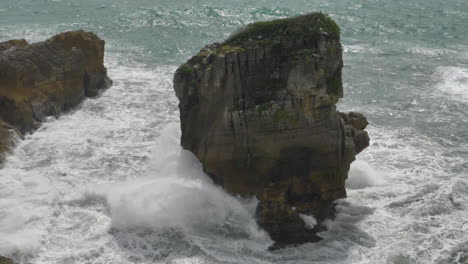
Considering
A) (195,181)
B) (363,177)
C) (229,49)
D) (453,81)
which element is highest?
(229,49)

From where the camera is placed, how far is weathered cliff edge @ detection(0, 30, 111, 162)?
2523cm

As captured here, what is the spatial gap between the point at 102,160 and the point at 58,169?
182cm

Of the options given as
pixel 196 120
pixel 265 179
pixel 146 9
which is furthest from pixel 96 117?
pixel 146 9

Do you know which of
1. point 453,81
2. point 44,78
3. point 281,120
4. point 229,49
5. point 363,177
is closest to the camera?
point 281,120

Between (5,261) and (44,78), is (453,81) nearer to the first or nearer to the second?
(44,78)

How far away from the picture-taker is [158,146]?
23.8m

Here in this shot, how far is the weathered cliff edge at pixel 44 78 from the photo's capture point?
2523 centimetres

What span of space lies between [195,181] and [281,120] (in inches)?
159

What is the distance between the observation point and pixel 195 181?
20.2 meters


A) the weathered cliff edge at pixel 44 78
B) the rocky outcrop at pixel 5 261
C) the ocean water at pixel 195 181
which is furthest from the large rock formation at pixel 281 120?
the weathered cliff edge at pixel 44 78

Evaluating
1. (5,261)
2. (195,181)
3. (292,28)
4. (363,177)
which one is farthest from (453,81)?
(5,261)

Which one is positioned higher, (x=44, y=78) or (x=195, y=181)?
(x=44, y=78)

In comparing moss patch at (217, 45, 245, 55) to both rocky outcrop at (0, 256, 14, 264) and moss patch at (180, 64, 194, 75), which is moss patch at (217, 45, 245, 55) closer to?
moss patch at (180, 64, 194, 75)

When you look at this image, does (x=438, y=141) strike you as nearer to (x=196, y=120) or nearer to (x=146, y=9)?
(x=196, y=120)
